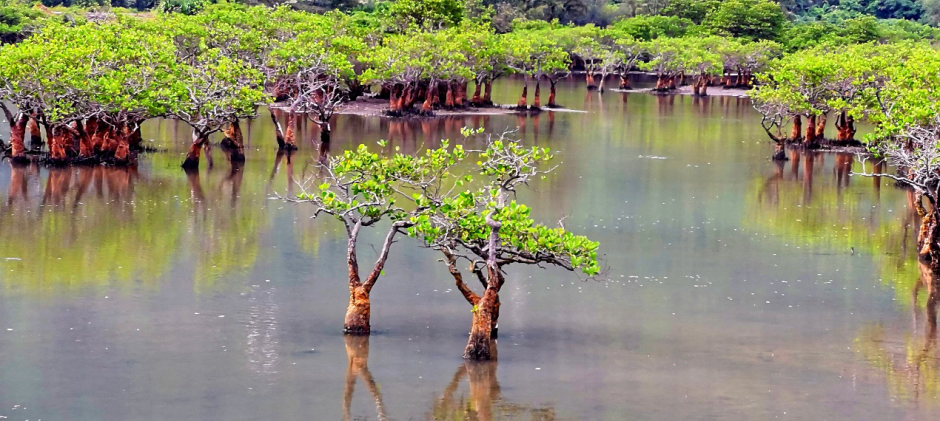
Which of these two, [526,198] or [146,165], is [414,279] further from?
[146,165]

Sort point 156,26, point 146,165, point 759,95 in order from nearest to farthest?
point 146,165 → point 759,95 → point 156,26

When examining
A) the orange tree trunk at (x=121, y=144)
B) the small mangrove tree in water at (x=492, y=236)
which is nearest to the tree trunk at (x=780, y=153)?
→ the orange tree trunk at (x=121, y=144)

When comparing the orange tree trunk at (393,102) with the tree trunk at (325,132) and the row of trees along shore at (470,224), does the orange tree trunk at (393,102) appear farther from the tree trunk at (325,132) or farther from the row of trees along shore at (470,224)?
the row of trees along shore at (470,224)

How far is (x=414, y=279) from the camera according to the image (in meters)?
29.6

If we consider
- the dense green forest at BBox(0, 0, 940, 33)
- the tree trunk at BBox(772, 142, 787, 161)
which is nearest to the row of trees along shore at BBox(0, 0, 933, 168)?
the dense green forest at BBox(0, 0, 940, 33)

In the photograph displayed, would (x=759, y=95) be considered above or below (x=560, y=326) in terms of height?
above

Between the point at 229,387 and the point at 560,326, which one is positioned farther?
the point at 560,326

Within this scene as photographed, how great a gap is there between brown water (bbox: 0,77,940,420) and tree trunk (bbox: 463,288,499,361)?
315 millimetres

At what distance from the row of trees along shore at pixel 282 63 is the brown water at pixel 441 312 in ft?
8.51

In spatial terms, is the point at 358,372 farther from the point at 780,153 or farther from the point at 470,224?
the point at 780,153

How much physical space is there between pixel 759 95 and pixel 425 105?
24.5 meters

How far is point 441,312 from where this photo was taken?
2642cm

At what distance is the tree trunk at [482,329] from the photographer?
2188 cm

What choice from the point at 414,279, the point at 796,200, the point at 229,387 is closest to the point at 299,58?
the point at 796,200
